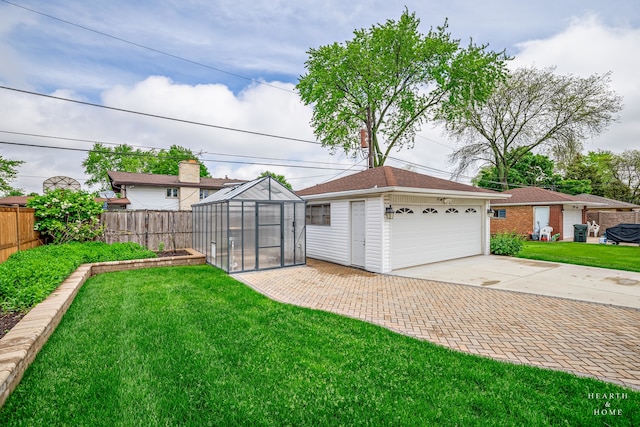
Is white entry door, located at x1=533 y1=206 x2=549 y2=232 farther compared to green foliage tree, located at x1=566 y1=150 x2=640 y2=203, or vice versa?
green foliage tree, located at x1=566 y1=150 x2=640 y2=203

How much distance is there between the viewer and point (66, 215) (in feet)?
32.2

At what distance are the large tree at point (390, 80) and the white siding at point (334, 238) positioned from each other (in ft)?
38.5

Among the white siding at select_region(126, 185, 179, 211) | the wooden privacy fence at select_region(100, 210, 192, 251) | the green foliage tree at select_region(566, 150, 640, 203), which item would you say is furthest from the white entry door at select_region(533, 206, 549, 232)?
the white siding at select_region(126, 185, 179, 211)

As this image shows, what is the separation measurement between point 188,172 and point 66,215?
15.9 m

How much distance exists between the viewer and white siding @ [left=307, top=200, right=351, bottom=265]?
1007 centimetres

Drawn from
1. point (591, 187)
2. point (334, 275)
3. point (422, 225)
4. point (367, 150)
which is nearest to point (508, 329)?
point (334, 275)

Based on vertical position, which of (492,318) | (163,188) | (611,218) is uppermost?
(163,188)

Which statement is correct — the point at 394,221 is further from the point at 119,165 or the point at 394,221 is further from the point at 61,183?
the point at 119,165

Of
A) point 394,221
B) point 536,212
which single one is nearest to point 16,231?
point 394,221

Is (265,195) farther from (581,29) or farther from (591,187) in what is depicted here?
(591,187)

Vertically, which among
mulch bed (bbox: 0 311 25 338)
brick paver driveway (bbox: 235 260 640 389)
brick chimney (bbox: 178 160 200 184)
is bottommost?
brick paver driveway (bbox: 235 260 640 389)

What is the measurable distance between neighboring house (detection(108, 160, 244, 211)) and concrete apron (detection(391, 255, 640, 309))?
1909cm

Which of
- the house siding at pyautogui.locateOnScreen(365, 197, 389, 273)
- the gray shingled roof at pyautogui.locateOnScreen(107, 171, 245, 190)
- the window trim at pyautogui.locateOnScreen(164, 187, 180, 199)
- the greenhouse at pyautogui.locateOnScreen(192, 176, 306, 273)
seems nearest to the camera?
the greenhouse at pyautogui.locateOnScreen(192, 176, 306, 273)

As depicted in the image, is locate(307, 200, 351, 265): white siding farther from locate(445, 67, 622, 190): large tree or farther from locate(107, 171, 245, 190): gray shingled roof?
locate(445, 67, 622, 190): large tree
